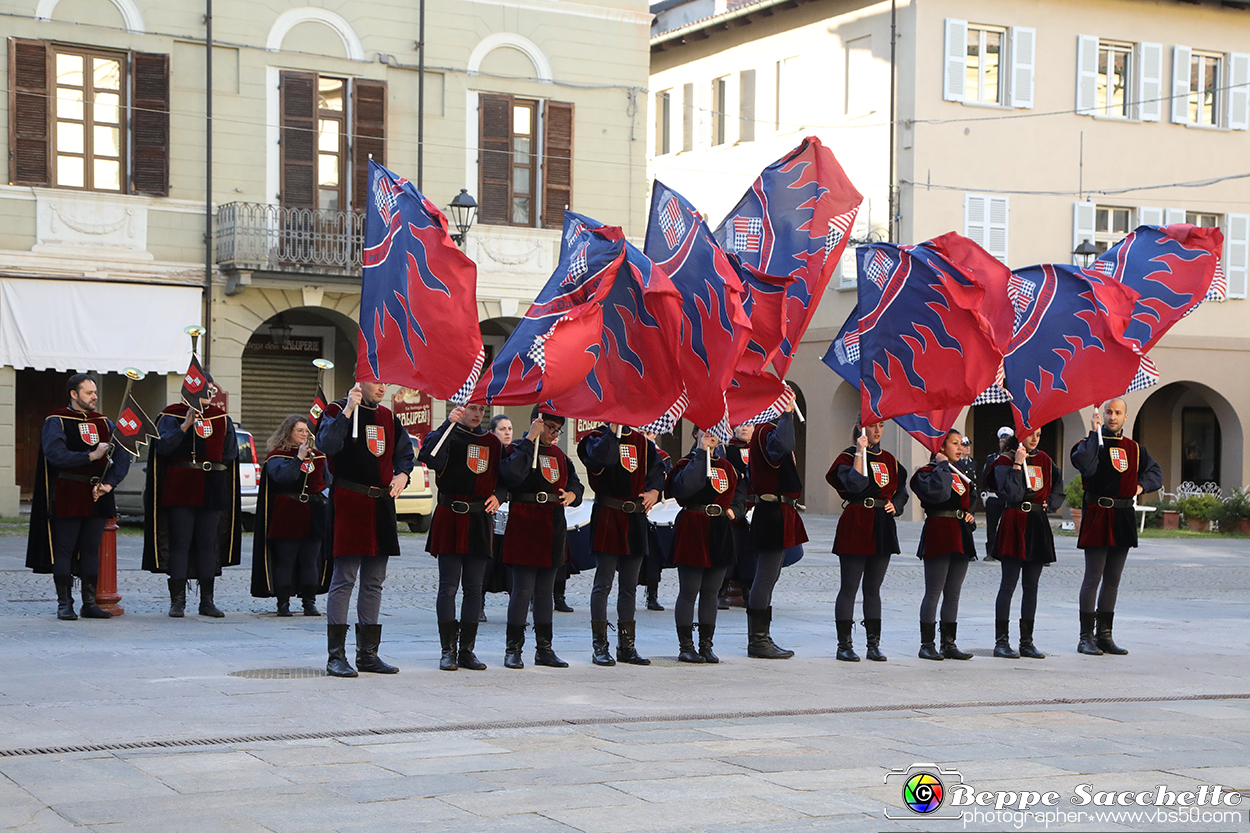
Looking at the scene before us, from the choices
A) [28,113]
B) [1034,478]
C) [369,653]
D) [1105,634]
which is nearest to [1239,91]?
[28,113]

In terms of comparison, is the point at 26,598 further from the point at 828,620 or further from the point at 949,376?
the point at 949,376

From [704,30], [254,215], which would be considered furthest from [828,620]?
[704,30]

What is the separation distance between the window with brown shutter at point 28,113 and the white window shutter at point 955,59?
17627 millimetres

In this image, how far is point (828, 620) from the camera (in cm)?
1520

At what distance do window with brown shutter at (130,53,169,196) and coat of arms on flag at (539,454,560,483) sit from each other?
16169 millimetres

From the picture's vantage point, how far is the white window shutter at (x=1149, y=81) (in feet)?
115

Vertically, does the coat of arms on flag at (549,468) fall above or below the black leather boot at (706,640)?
above

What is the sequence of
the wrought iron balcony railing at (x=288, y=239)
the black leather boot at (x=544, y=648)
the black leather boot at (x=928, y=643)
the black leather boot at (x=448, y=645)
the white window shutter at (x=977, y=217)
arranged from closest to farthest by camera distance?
1. the black leather boot at (x=448, y=645)
2. the black leather boot at (x=544, y=648)
3. the black leather boot at (x=928, y=643)
4. the wrought iron balcony railing at (x=288, y=239)
5. the white window shutter at (x=977, y=217)

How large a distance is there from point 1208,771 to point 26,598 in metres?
10.8

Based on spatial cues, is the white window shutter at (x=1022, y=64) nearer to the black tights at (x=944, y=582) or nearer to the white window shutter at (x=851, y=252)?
the white window shutter at (x=851, y=252)

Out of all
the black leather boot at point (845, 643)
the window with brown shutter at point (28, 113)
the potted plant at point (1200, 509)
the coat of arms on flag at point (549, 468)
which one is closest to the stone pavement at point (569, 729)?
the black leather boot at point (845, 643)

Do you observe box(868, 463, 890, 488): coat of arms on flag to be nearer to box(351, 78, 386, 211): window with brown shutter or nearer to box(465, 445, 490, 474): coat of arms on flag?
box(465, 445, 490, 474): coat of arms on flag

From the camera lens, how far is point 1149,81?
3516 centimetres

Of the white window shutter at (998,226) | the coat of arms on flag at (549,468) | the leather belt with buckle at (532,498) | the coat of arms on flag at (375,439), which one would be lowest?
the leather belt with buckle at (532,498)
